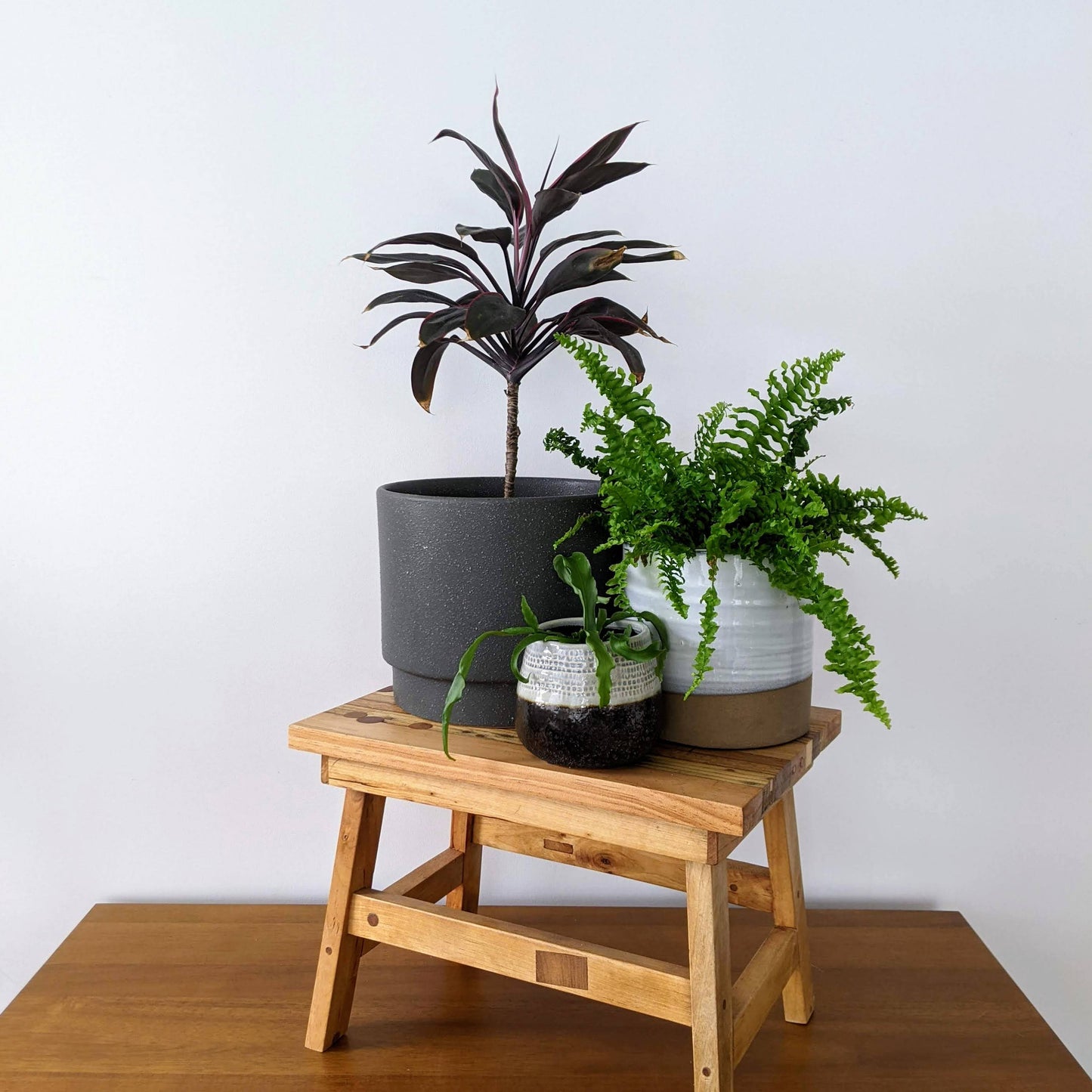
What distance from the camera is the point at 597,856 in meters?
1.08

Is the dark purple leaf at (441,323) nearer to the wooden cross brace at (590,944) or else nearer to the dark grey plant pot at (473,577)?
the dark grey plant pot at (473,577)

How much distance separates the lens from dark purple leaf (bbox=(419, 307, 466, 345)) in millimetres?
930

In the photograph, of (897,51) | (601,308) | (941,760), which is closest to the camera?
(601,308)

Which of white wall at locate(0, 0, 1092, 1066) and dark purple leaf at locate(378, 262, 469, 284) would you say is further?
white wall at locate(0, 0, 1092, 1066)

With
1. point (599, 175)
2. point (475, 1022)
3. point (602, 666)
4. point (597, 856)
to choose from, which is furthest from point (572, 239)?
point (475, 1022)

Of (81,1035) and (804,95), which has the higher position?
(804,95)

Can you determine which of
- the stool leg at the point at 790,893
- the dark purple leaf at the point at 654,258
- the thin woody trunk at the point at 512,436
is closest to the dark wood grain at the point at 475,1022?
the stool leg at the point at 790,893

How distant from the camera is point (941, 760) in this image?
1.33 metres

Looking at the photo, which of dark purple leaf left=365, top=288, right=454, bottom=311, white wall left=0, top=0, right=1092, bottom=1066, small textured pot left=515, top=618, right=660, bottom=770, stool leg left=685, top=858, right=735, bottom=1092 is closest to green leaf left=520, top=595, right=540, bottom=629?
small textured pot left=515, top=618, right=660, bottom=770

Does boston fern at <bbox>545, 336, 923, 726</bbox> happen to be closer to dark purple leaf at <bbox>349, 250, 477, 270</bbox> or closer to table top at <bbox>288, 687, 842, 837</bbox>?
table top at <bbox>288, 687, 842, 837</bbox>

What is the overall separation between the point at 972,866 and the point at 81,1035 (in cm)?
115

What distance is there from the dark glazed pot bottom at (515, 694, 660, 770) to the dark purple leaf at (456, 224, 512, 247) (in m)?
0.46

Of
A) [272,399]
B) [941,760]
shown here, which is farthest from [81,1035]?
[941,760]

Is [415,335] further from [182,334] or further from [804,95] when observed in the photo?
[804,95]
